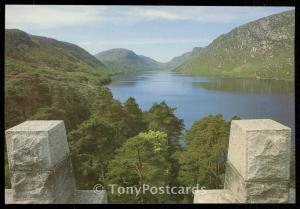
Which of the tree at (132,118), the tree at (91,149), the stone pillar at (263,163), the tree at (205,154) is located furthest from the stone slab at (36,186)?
the stone pillar at (263,163)

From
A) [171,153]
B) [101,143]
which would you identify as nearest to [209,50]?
[171,153]

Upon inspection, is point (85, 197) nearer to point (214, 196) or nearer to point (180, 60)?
point (214, 196)

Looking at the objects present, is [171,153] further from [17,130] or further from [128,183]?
[17,130]

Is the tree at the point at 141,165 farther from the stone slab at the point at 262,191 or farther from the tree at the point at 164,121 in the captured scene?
the stone slab at the point at 262,191

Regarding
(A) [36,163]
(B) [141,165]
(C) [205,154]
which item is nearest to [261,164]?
(C) [205,154]
